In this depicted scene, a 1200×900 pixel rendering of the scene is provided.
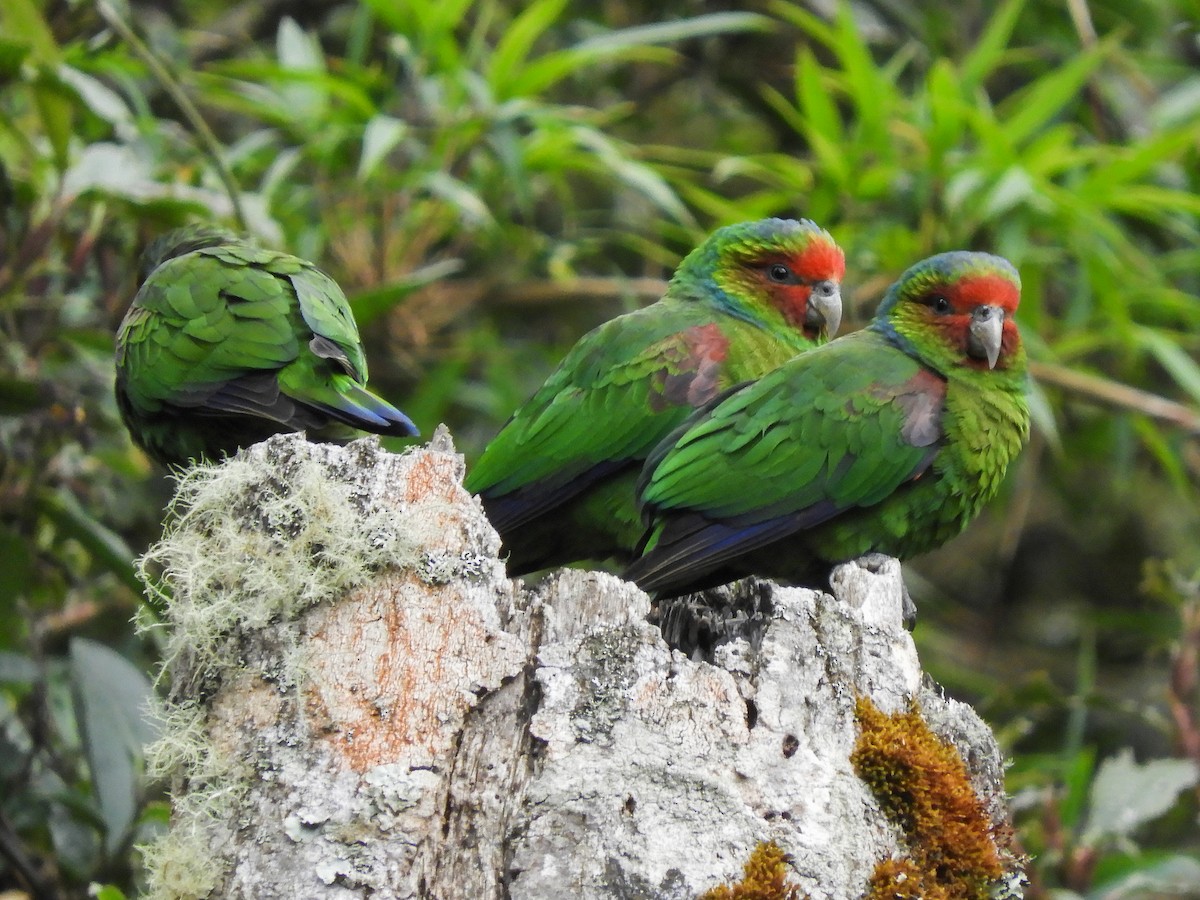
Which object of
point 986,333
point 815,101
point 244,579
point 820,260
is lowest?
point 244,579

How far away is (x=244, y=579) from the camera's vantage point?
246 centimetres

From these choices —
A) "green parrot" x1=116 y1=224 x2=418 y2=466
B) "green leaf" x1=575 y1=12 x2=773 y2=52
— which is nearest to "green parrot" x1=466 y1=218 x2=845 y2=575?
"green parrot" x1=116 y1=224 x2=418 y2=466

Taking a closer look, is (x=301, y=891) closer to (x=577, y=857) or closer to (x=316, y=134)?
(x=577, y=857)

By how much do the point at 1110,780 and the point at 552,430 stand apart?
2171mm

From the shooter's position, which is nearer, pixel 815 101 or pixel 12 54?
pixel 12 54

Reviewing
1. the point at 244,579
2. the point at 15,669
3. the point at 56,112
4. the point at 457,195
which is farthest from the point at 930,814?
the point at 457,195

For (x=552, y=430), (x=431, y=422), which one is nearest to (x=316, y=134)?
(x=431, y=422)

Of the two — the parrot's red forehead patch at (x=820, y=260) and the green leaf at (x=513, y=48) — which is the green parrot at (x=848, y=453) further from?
the green leaf at (x=513, y=48)

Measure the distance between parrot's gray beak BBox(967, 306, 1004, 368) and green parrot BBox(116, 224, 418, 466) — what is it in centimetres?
175

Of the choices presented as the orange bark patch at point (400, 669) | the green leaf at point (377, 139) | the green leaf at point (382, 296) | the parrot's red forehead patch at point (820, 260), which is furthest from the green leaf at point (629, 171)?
the orange bark patch at point (400, 669)

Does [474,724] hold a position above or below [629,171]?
below

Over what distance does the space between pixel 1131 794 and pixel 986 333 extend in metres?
1.64

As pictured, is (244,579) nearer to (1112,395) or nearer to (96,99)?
(96,99)

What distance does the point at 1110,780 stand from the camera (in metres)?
4.65
